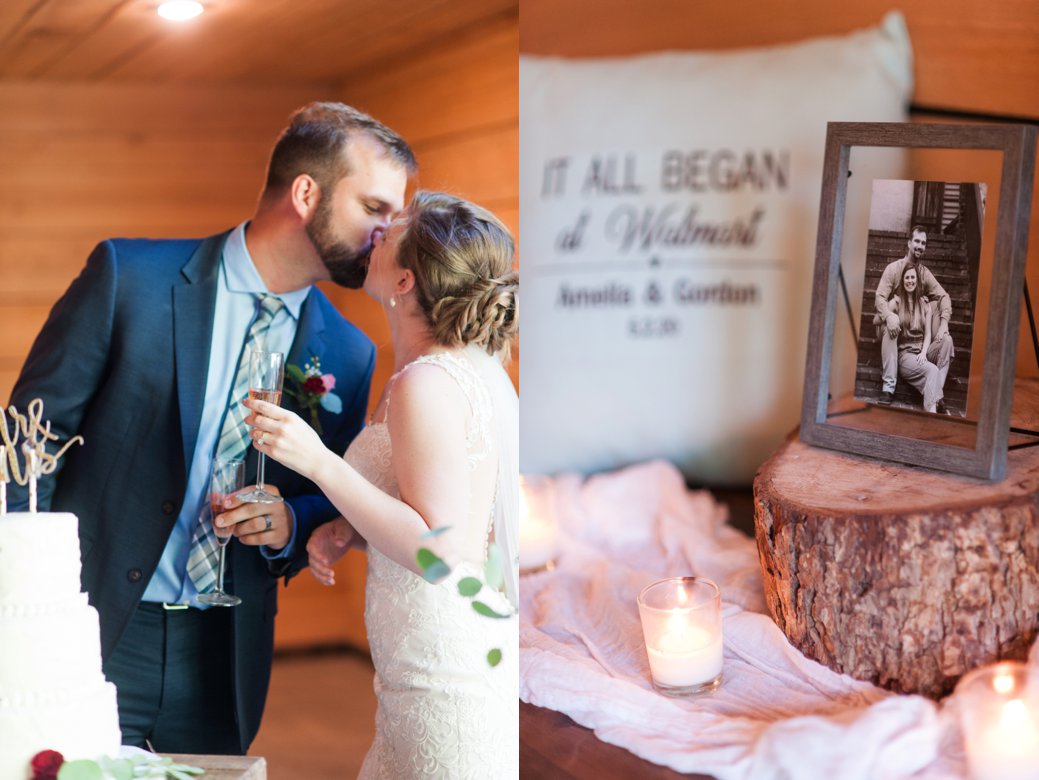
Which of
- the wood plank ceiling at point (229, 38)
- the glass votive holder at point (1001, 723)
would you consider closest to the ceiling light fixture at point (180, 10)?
the wood plank ceiling at point (229, 38)

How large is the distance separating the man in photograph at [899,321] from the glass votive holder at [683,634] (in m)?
0.34

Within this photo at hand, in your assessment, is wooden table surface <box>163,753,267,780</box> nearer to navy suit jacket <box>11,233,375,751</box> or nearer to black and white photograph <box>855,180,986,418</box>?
navy suit jacket <box>11,233,375,751</box>

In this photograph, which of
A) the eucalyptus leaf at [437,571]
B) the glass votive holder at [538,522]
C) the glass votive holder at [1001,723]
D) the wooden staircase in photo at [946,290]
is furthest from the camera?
the glass votive holder at [538,522]

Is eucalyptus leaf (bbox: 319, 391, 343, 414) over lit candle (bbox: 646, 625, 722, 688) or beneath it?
over

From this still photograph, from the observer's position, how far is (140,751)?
136 centimetres

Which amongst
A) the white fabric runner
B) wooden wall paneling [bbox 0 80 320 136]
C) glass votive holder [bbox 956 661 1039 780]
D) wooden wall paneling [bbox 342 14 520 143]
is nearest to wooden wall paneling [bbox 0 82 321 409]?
wooden wall paneling [bbox 0 80 320 136]

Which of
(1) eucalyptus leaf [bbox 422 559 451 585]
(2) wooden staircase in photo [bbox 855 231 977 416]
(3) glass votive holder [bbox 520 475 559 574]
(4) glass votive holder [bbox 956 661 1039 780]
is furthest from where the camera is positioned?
(3) glass votive holder [bbox 520 475 559 574]

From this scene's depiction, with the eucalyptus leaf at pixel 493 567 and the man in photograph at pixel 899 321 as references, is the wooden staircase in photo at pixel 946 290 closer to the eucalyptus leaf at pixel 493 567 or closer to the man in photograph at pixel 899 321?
the man in photograph at pixel 899 321

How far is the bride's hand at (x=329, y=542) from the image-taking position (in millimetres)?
1440

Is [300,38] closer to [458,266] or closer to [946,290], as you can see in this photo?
[458,266]

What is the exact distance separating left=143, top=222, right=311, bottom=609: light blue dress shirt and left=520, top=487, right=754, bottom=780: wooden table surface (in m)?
0.41

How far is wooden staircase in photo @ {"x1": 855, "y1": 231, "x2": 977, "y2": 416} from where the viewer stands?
4.16 ft

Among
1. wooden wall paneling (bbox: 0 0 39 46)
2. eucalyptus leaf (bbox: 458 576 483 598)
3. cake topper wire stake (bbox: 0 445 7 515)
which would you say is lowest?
eucalyptus leaf (bbox: 458 576 483 598)

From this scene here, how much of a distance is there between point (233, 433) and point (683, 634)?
0.65 meters
